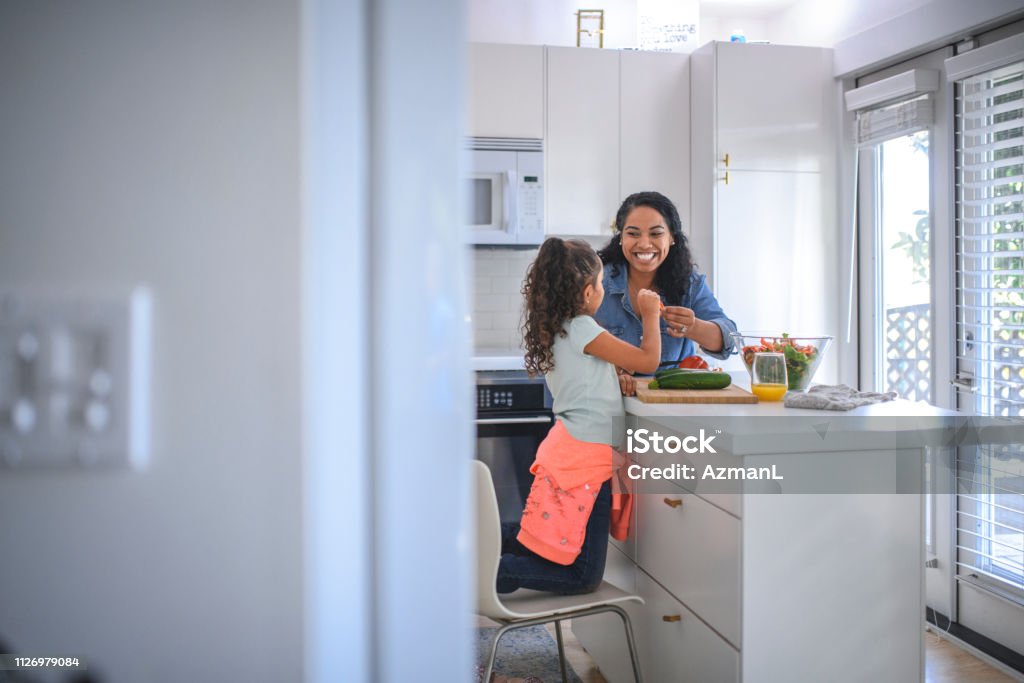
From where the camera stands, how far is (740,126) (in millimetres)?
3426

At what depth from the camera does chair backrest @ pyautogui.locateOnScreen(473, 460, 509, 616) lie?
161 centimetres

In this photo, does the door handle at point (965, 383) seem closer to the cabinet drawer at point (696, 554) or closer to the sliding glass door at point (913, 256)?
the sliding glass door at point (913, 256)

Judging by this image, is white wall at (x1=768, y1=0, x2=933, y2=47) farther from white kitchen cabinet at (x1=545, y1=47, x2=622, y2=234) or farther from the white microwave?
the white microwave

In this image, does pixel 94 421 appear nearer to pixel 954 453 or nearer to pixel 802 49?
pixel 954 453

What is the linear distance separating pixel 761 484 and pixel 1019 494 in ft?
4.81

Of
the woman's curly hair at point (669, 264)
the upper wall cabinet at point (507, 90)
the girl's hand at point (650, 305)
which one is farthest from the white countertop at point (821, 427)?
the upper wall cabinet at point (507, 90)

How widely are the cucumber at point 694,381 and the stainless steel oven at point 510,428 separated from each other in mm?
1151

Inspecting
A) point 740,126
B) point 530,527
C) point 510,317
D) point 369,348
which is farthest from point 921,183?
point 369,348

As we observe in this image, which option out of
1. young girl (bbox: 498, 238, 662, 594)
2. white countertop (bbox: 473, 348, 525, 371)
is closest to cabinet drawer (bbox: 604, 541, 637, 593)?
young girl (bbox: 498, 238, 662, 594)

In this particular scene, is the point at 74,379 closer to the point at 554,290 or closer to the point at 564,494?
the point at 564,494

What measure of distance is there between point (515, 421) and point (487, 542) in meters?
1.54

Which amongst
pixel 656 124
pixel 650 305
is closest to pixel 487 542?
pixel 650 305

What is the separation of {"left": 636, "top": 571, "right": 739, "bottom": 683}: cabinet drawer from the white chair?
10 cm

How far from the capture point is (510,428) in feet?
10.4
